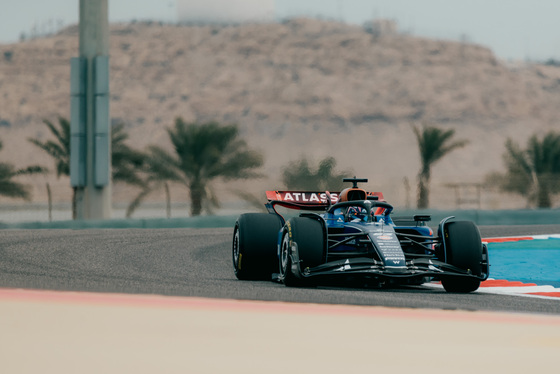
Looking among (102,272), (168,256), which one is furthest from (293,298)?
(168,256)

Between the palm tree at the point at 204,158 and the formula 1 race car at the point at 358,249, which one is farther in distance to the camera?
the palm tree at the point at 204,158

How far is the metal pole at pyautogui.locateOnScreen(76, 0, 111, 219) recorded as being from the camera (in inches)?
1066

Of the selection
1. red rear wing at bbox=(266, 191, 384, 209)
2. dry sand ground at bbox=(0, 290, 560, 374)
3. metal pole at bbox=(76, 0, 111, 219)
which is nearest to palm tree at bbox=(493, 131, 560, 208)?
metal pole at bbox=(76, 0, 111, 219)

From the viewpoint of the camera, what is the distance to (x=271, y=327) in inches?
248

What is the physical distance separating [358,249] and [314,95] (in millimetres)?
100751

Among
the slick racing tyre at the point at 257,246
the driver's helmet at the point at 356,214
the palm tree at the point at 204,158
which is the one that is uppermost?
the palm tree at the point at 204,158

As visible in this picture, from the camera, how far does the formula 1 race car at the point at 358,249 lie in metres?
9.61

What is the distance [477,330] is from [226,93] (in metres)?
104

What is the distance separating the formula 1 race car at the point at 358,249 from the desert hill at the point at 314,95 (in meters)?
87.0

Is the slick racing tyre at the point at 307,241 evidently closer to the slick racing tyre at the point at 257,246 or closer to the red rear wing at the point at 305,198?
the slick racing tyre at the point at 257,246

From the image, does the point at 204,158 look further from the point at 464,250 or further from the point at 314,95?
the point at 314,95

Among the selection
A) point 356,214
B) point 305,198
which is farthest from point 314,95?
point 356,214

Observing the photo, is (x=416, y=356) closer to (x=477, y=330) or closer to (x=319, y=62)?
(x=477, y=330)

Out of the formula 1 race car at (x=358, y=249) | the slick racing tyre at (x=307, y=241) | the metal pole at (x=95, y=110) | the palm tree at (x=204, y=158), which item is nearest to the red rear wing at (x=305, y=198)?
the formula 1 race car at (x=358, y=249)
